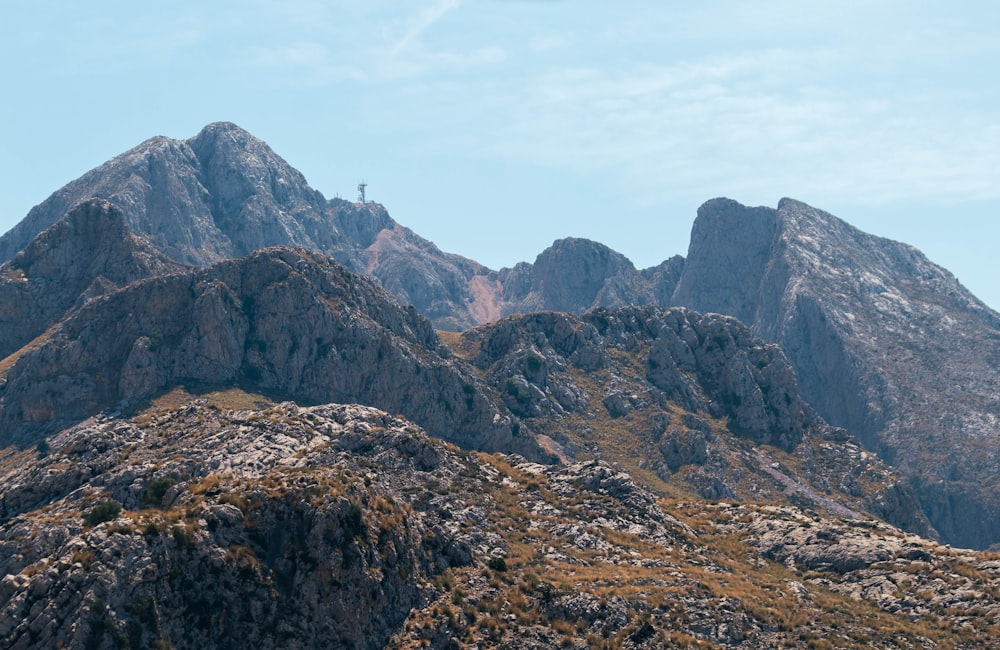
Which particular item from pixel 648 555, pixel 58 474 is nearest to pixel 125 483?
pixel 58 474

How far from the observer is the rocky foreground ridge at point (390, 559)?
8806 centimetres

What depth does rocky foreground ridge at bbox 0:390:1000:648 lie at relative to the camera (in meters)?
88.1

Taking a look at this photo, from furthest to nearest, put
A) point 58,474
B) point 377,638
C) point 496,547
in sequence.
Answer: point 496,547 < point 58,474 < point 377,638

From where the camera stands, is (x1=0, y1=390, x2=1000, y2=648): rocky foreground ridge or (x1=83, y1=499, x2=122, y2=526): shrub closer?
(x1=0, y1=390, x2=1000, y2=648): rocky foreground ridge

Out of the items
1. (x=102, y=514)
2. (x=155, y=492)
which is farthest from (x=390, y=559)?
(x=102, y=514)

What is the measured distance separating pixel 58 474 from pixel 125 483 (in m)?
9.27

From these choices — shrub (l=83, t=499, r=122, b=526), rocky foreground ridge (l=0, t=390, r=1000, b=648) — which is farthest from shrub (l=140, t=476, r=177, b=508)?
shrub (l=83, t=499, r=122, b=526)

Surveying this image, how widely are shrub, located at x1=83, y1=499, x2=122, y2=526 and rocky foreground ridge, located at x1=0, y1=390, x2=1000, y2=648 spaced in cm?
19

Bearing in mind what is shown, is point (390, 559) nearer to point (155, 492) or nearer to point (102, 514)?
point (155, 492)

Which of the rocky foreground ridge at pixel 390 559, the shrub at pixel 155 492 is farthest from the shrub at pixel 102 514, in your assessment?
the shrub at pixel 155 492

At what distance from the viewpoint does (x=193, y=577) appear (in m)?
90.5

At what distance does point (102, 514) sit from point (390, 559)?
28.1 m

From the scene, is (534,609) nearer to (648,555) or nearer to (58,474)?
(648,555)

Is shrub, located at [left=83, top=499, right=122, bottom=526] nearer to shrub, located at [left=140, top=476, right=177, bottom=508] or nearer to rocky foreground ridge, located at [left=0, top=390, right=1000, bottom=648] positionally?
rocky foreground ridge, located at [left=0, top=390, right=1000, bottom=648]
